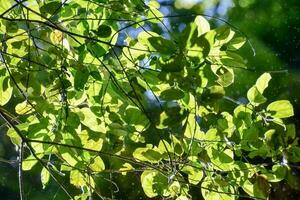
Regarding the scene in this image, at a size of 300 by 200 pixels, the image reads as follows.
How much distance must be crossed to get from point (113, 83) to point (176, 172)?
14cm

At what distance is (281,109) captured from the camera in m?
0.65

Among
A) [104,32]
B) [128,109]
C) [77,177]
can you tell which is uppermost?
[104,32]

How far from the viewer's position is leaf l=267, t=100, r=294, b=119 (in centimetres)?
65

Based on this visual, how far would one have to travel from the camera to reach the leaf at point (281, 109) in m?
0.65

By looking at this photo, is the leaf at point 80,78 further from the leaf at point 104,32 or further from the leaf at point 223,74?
the leaf at point 223,74

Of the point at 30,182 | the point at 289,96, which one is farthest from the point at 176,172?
the point at 30,182

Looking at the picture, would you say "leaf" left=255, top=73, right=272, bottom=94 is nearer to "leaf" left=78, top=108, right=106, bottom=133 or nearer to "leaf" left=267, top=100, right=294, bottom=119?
"leaf" left=267, top=100, right=294, bottom=119

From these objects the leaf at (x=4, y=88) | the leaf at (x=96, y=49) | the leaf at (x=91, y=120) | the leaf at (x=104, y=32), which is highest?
the leaf at (x=104, y=32)

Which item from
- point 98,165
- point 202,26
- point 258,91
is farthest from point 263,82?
point 98,165

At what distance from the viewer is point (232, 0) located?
302 cm

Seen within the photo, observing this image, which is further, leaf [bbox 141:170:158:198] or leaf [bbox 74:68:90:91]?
leaf [bbox 141:170:158:198]

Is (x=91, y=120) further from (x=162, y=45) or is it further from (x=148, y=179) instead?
(x=162, y=45)

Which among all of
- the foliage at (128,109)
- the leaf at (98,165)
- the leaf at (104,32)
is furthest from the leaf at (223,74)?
the leaf at (98,165)

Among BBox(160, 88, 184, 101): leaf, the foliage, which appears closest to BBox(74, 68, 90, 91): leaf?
the foliage
